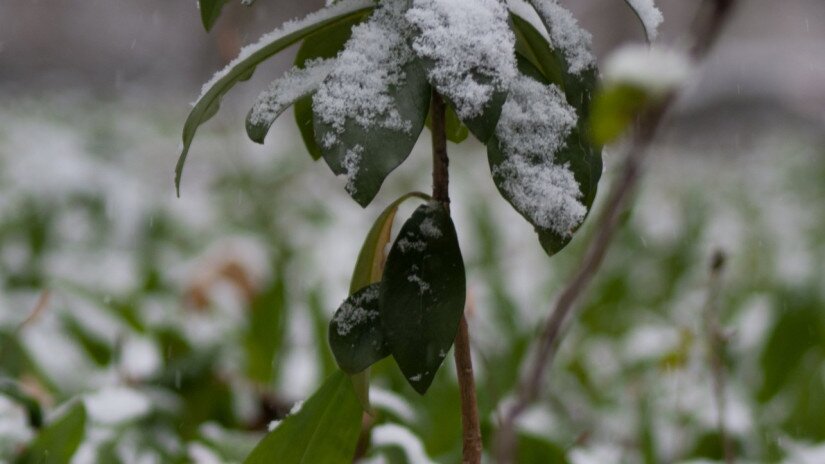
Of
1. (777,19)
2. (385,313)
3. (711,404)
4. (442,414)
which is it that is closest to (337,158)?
(385,313)

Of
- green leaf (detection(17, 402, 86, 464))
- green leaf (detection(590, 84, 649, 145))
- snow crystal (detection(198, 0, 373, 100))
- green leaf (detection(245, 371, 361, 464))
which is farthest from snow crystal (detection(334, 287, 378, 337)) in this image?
green leaf (detection(17, 402, 86, 464))

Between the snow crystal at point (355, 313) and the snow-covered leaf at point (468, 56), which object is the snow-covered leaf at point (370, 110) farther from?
the snow crystal at point (355, 313)

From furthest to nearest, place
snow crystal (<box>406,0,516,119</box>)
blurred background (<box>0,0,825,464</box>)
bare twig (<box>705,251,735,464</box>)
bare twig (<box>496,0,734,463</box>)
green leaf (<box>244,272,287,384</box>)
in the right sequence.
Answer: green leaf (<box>244,272,287,384</box>)
blurred background (<box>0,0,825,464</box>)
bare twig (<box>705,251,735,464</box>)
snow crystal (<box>406,0,516,119</box>)
bare twig (<box>496,0,734,463</box>)

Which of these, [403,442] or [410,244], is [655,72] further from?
[403,442]

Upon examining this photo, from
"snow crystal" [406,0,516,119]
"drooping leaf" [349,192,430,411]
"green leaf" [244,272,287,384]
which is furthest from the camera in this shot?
"green leaf" [244,272,287,384]

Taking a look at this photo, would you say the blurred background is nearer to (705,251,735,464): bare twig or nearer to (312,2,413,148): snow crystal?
(705,251,735,464): bare twig

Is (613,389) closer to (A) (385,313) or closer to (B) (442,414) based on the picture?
(B) (442,414)

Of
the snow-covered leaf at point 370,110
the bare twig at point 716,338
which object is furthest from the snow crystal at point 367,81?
the bare twig at point 716,338
